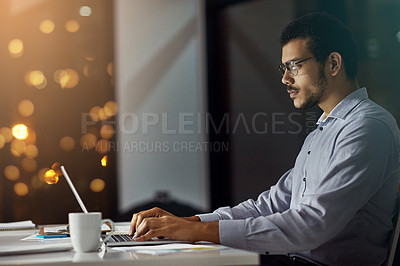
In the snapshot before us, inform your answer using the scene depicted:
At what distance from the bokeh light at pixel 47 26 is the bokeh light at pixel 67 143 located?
58 centimetres

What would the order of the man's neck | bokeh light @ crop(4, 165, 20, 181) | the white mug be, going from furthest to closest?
bokeh light @ crop(4, 165, 20, 181), the man's neck, the white mug

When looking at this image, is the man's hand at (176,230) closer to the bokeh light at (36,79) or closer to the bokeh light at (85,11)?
the bokeh light at (36,79)

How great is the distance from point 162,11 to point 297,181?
1.53 metres

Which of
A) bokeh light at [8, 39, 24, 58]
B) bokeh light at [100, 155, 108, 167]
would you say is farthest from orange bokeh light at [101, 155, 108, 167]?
bokeh light at [8, 39, 24, 58]

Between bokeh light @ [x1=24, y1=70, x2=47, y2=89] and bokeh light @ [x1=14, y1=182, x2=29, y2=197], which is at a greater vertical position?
bokeh light @ [x1=24, y1=70, x2=47, y2=89]

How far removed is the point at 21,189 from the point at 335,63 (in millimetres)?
1764

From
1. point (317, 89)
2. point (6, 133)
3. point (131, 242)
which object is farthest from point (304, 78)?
point (6, 133)

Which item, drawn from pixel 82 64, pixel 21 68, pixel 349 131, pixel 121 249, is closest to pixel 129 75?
pixel 82 64

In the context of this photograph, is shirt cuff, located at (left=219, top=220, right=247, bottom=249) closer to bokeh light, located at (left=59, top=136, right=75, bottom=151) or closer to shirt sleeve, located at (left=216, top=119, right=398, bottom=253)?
shirt sleeve, located at (left=216, top=119, right=398, bottom=253)

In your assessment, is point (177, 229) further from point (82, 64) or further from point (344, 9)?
point (344, 9)

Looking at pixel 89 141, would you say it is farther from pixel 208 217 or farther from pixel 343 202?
pixel 343 202

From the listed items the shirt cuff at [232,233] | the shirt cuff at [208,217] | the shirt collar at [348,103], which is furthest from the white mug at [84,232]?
the shirt collar at [348,103]

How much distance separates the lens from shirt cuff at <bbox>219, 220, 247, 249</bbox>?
1.35 meters

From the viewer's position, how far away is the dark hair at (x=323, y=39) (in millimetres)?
→ 1887
